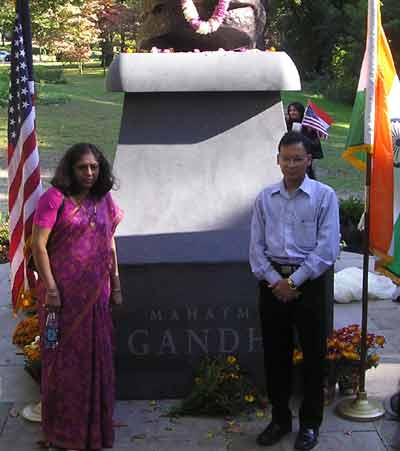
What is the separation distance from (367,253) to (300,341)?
0.81m

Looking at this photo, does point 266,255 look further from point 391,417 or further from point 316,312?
point 391,417

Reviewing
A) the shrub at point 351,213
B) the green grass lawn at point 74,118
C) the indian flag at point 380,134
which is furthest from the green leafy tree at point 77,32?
the indian flag at point 380,134

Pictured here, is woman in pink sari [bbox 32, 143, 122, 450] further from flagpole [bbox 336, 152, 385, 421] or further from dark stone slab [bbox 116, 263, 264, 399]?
flagpole [bbox 336, 152, 385, 421]

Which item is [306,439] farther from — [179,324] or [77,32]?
[77,32]

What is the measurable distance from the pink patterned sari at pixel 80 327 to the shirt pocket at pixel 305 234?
974 mm

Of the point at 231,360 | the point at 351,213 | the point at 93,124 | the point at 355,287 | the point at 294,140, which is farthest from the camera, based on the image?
the point at 93,124

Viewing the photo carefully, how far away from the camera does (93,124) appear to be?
74.4 feet

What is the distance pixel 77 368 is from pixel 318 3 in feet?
115

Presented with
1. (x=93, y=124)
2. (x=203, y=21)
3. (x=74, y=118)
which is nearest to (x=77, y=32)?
(x=74, y=118)

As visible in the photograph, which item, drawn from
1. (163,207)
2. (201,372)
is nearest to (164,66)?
(163,207)

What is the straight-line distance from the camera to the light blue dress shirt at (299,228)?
3889 mm

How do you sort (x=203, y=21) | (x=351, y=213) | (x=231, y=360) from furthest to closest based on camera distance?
(x=351, y=213) → (x=203, y=21) → (x=231, y=360)

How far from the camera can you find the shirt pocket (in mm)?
3916

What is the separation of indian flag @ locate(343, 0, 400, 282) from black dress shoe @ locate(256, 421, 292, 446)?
1142mm
